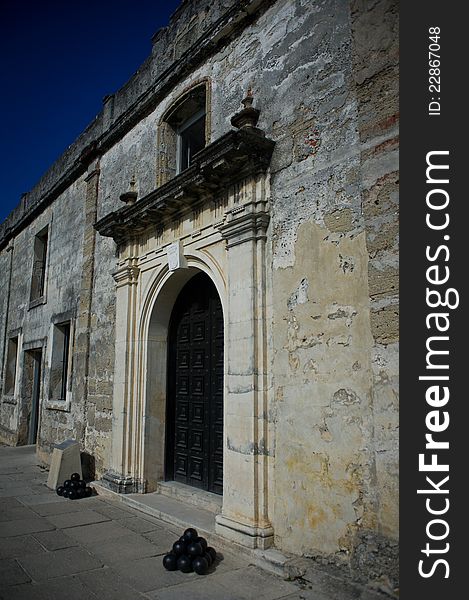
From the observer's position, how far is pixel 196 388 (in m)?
5.68

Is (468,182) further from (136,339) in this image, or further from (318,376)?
(136,339)

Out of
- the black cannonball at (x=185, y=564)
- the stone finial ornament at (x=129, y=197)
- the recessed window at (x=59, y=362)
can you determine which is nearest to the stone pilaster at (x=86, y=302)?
the recessed window at (x=59, y=362)

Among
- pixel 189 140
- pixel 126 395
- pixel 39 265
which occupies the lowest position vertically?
pixel 126 395

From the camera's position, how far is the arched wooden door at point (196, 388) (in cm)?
531

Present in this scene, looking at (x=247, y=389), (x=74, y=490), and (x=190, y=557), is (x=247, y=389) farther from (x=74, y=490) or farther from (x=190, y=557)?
(x=74, y=490)

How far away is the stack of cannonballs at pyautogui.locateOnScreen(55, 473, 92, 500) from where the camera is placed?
604 cm

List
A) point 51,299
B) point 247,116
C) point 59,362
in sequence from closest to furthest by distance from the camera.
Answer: point 247,116
point 59,362
point 51,299

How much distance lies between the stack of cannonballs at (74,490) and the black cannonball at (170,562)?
283 cm

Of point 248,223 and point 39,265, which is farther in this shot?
point 39,265

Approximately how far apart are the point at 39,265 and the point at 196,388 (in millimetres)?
7476

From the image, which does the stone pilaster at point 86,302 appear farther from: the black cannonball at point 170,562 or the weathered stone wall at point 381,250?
the weathered stone wall at point 381,250

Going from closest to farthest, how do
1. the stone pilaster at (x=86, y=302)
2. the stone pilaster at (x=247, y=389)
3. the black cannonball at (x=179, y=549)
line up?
the black cannonball at (x=179, y=549) → the stone pilaster at (x=247, y=389) → the stone pilaster at (x=86, y=302)

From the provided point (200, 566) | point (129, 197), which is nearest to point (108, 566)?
point (200, 566)

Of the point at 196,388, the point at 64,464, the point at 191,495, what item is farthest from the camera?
the point at 64,464
